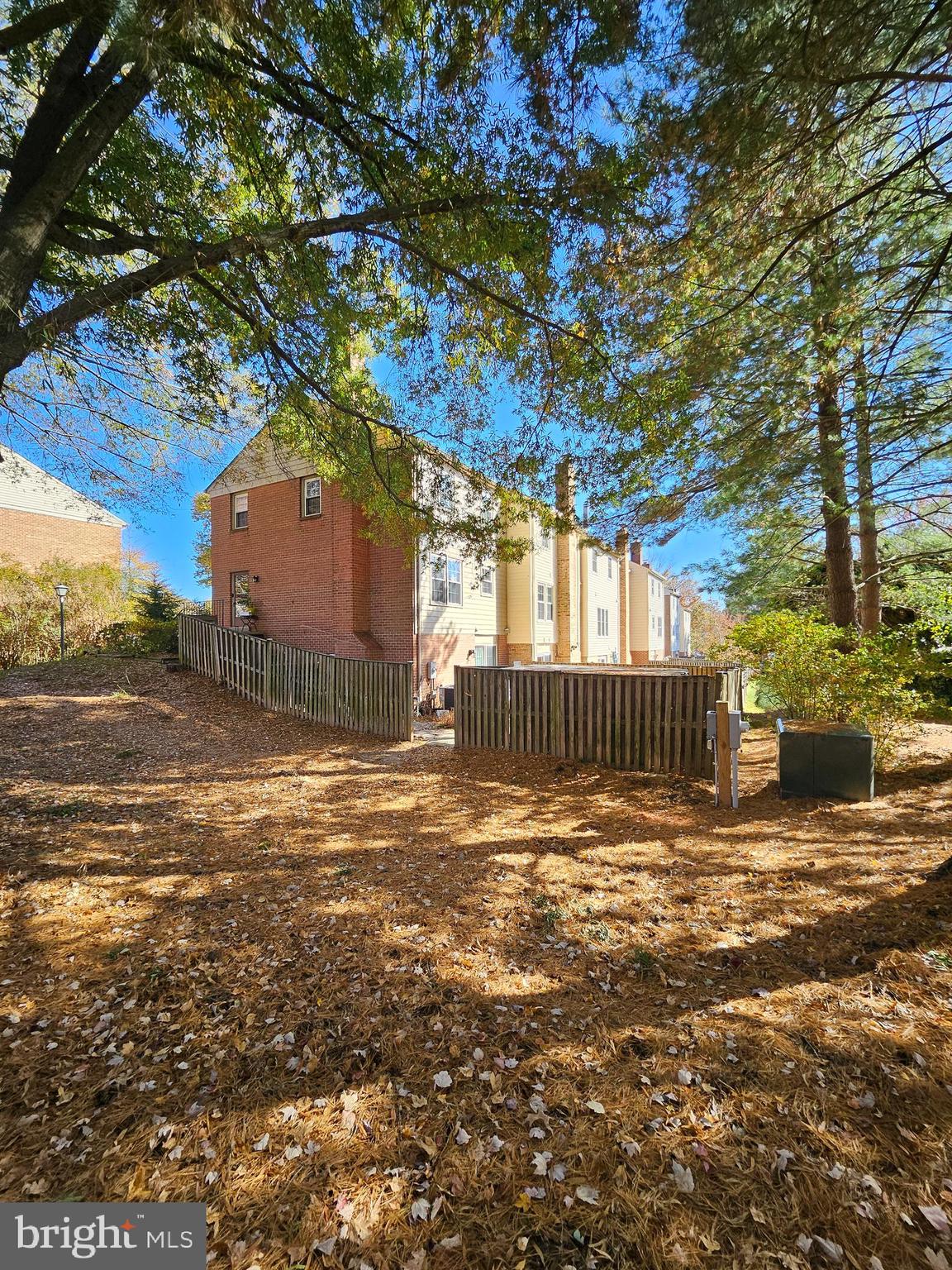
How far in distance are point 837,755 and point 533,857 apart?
13.2 feet

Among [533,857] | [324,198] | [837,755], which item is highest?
[324,198]

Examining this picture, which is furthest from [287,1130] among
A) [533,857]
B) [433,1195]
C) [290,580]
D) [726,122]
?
[290,580]

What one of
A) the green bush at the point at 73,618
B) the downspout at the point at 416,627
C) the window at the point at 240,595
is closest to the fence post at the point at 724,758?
the downspout at the point at 416,627

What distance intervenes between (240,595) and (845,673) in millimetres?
16585

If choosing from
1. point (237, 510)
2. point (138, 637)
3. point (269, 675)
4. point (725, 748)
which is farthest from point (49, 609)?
point (725, 748)

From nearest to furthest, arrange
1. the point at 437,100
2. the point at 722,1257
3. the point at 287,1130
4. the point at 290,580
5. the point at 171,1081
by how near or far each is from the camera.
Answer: the point at 722,1257
the point at 287,1130
the point at 171,1081
the point at 437,100
the point at 290,580

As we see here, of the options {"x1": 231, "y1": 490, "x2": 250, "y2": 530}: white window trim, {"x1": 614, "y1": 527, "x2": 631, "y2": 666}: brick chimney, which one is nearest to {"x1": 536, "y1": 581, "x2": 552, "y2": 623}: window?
{"x1": 614, "y1": 527, "x2": 631, "y2": 666}: brick chimney

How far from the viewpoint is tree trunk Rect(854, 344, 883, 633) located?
18.7ft

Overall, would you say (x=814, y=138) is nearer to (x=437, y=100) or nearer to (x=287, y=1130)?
(x=437, y=100)

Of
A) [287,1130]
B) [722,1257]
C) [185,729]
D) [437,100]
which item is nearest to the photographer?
[722,1257]

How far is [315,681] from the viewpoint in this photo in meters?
11.0

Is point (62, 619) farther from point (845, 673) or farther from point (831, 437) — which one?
point (845, 673)

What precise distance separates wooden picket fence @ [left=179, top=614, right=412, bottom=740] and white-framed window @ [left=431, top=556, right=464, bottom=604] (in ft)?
14.3

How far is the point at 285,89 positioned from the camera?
173 inches
